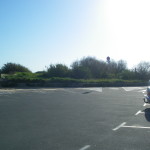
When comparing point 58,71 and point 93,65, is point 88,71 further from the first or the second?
point 93,65

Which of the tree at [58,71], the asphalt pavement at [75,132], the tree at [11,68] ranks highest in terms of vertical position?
the tree at [11,68]

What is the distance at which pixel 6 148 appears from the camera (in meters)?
6.36

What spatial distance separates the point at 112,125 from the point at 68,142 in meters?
2.73

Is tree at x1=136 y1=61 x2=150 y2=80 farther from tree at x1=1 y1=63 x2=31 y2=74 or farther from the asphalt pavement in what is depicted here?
the asphalt pavement

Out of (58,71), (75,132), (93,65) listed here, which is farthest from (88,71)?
(75,132)

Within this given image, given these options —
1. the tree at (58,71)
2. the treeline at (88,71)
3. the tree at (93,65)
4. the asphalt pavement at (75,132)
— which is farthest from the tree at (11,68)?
the asphalt pavement at (75,132)

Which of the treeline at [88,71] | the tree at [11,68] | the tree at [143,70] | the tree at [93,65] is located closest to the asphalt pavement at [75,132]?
the treeline at [88,71]

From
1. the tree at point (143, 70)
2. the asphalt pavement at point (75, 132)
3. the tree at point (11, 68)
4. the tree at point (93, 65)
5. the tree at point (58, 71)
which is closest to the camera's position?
the asphalt pavement at point (75, 132)

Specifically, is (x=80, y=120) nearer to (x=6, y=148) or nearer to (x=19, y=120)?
(x=19, y=120)

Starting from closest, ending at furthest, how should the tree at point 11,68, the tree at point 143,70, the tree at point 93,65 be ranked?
the tree at point 143,70 < the tree at point 93,65 < the tree at point 11,68

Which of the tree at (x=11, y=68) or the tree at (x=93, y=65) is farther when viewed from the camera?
the tree at (x=11, y=68)

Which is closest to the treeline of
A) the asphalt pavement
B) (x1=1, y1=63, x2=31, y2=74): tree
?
(x1=1, y1=63, x2=31, y2=74): tree

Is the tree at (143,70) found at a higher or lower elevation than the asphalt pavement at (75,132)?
higher

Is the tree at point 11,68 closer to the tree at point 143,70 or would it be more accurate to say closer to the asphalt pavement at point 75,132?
the tree at point 143,70
